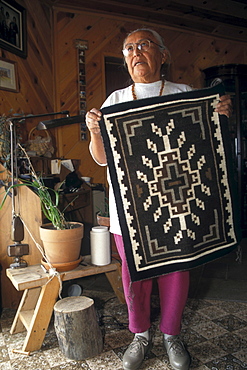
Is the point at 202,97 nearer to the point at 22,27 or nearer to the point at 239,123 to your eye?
the point at 22,27

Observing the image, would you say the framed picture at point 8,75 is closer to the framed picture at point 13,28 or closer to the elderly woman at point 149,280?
the framed picture at point 13,28

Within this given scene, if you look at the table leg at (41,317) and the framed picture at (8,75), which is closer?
the table leg at (41,317)

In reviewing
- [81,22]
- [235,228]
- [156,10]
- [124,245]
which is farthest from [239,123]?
[124,245]

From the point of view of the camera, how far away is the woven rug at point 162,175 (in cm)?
147

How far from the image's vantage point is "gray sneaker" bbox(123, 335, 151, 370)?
5.01ft

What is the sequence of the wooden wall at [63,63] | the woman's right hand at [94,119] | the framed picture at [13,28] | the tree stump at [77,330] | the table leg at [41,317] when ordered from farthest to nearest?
1. the wooden wall at [63,63]
2. the framed picture at [13,28]
3. the table leg at [41,317]
4. the tree stump at [77,330]
5. the woman's right hand at [94,119]

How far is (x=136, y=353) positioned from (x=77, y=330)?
293mm

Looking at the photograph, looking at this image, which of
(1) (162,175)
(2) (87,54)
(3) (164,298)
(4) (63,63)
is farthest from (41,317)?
(2) (87,54)

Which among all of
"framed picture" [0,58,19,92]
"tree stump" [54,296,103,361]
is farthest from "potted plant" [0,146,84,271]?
"framed picture" [0,58,19,92]

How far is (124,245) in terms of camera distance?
4.85 ft

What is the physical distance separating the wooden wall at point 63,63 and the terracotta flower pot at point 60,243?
60.8 inches

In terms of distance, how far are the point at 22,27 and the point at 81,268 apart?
2.34m

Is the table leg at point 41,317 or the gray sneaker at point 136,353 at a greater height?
the table leg at point 41,317

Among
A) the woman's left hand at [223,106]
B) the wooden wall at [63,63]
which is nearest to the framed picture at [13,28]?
the wooden wall at [63,63]
